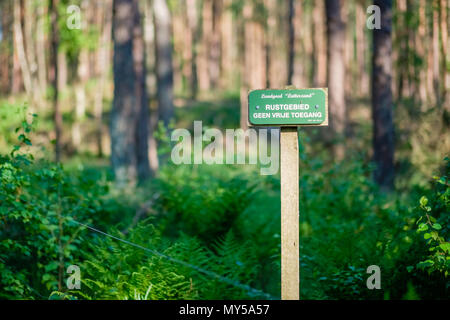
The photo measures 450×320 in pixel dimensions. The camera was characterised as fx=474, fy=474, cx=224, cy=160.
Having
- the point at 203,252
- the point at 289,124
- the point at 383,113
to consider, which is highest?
the point at 383,113

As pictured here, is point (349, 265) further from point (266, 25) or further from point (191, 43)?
point (191, 43)

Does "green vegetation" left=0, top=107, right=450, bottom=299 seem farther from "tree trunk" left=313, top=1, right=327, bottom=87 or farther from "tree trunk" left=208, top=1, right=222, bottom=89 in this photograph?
"tree trunk" left=208, top=1, right=222, bottom=89

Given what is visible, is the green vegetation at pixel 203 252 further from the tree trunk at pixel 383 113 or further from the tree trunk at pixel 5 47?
the tree trunk at pixel 5 47

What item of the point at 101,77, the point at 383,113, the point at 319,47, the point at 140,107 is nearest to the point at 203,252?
the point at 383,113

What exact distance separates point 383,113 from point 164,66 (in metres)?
8.37

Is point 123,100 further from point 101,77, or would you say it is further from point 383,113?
point 101,77

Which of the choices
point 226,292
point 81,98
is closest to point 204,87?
point 81,98

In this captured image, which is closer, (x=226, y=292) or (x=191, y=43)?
(x=226, y=292)

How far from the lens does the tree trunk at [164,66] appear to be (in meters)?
16.7

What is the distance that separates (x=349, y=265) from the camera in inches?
193

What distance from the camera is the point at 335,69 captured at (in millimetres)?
14188

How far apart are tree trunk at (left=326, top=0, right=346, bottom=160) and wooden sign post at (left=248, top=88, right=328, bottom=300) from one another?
9.84 m
